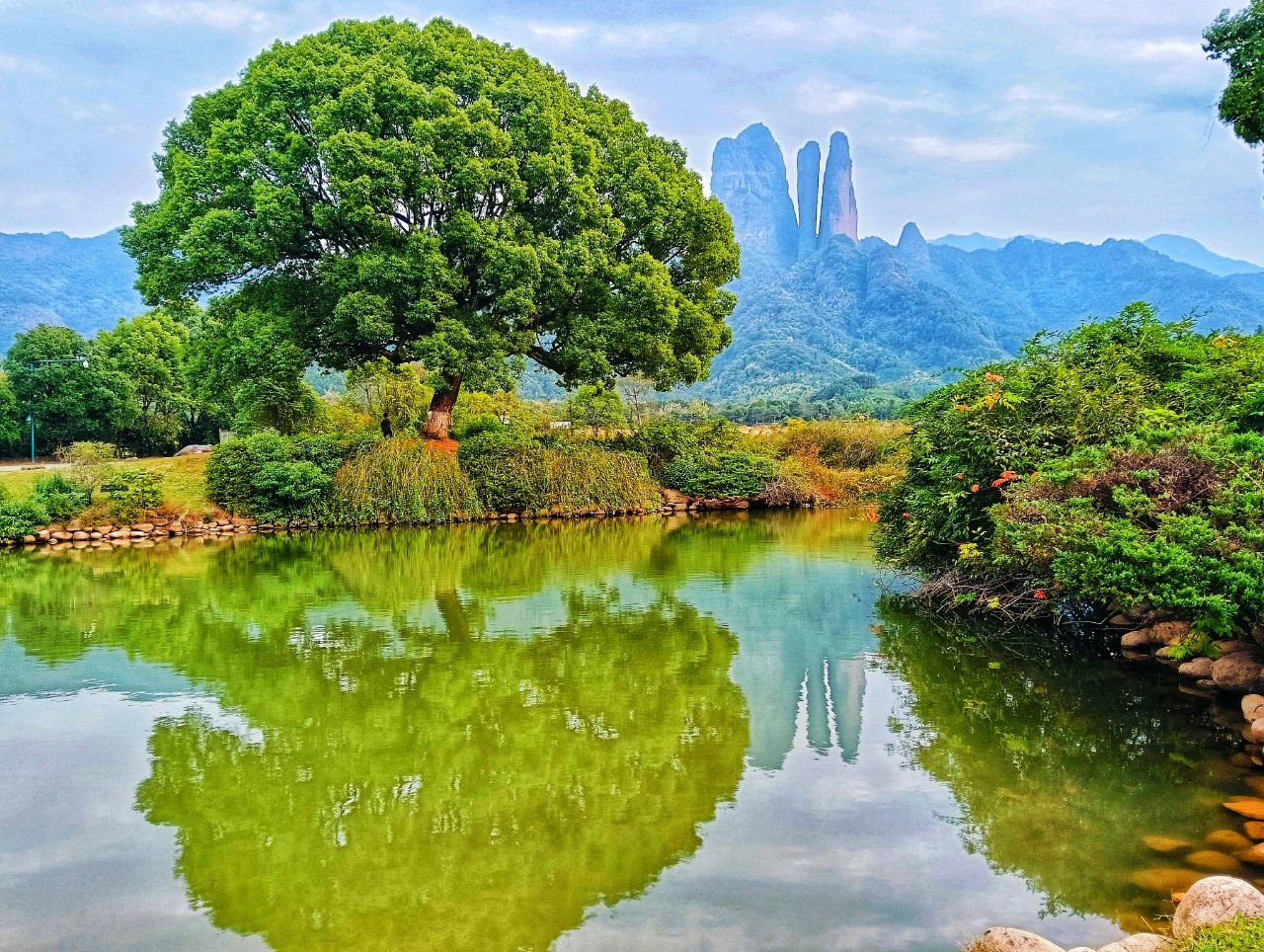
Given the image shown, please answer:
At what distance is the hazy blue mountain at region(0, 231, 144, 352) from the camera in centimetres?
11356

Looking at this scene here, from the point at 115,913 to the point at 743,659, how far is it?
527cm

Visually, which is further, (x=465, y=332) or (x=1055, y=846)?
(x=465, y=332)

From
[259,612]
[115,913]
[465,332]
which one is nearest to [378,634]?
[259,612]

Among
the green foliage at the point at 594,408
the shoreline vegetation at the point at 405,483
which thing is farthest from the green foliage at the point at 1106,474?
the green foliage at the point at 594,408

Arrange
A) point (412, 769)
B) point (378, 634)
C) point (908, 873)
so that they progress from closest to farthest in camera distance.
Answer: point (908, 873)
point (412, 769)
point (378, 634)

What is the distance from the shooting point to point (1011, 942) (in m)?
3.22

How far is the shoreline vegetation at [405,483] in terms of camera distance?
53.7ft

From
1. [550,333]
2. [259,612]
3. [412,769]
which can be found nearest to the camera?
[412,769]

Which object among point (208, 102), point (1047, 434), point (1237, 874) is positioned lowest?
point (1237, 874)

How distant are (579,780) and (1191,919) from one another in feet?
10.2

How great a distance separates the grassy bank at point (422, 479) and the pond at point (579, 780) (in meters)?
7.30

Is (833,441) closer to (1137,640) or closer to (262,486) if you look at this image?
(262,486)

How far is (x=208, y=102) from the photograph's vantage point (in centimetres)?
1809

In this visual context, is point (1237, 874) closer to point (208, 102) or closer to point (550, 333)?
point (550, 333)
